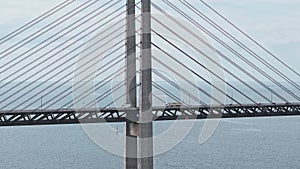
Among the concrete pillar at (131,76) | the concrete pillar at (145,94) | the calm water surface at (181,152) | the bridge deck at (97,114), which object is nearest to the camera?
the concrete pillar at (145,94)

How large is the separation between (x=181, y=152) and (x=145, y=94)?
29.8 meters

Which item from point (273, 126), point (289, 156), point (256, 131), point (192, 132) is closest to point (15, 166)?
point (289, 156)

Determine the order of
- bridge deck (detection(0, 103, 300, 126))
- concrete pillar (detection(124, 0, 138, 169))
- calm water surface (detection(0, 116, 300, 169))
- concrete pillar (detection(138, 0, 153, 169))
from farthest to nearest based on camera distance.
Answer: calm water surface (detection(0, 116, 300, 169)) < concrete pillar (detection(124, 0, 138, 169)) < bridge deck (detection(0, 103, 300, 126)) < concrete pillar (detection(138, 0, 153, 169))

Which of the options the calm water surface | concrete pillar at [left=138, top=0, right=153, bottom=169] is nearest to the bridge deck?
concrete pillar at [left=138, top=0, right=153, bottom=169]

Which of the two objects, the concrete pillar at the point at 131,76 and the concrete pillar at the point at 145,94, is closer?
the concrete pillar at the point at 145,94

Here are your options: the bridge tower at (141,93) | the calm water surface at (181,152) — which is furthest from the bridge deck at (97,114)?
the calm water surface at (181,152)

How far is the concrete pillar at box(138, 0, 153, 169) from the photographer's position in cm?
2689

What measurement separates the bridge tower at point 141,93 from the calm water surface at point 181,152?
61.4ft

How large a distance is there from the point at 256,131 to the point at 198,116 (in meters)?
45.9

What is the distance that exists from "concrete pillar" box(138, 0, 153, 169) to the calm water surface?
19.8 m

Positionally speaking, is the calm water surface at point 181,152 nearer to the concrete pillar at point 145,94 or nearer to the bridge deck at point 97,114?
the bridge deck at point 97,114

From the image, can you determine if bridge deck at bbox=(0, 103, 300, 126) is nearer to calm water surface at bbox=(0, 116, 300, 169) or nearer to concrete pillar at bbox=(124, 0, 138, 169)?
concrete pillar at bbox=(124, 0, 138, 169)

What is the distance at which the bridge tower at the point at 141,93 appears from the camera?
26969mm

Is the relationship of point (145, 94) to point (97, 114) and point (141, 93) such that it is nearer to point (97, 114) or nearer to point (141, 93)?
point (141, 93)
